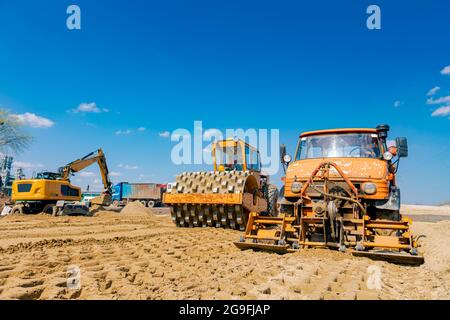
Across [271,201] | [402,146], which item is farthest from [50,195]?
[402,146]

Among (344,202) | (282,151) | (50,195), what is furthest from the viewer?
(50,195)

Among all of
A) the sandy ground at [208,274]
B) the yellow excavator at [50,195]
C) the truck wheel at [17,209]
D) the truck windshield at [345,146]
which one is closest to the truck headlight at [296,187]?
the truck windshield at [345,146]

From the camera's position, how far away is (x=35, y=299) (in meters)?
2.94

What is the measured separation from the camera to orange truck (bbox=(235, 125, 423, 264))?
16.9 feet

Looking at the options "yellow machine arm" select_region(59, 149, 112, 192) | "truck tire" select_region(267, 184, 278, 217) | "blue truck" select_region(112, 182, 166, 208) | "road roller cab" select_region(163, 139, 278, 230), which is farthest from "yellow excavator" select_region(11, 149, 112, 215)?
"blue truck" select_region(112, 182, 166, 208)

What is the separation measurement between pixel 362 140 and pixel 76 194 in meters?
16.4

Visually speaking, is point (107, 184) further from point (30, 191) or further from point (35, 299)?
point (35, 299)

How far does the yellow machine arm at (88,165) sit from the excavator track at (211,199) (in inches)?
461

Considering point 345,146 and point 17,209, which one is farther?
point 17,209

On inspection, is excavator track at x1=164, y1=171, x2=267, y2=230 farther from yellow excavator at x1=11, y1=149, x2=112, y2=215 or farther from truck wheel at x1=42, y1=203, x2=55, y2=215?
truck wheel at x1=42, y1=203, x2=55, y2=215

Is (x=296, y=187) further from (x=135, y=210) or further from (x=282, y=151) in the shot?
(x=135, y=210)

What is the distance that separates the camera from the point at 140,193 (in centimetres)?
3866

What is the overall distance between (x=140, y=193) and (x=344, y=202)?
115 ft
